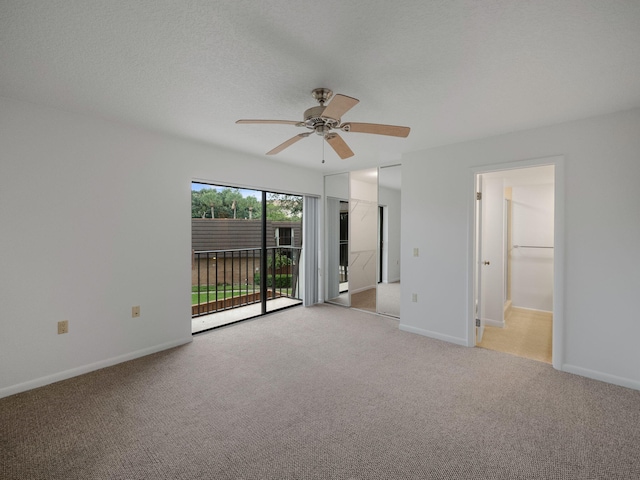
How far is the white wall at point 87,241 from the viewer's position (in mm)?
2430

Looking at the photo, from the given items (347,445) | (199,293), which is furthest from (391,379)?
(199,293)

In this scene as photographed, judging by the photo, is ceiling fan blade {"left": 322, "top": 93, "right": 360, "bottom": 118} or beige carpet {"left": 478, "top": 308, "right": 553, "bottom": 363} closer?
ceiling fan blade {"left": 322, "top": 93, "right": 360, "bottom": 118}

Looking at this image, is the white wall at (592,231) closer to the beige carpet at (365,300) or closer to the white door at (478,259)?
the white door at (478,259)

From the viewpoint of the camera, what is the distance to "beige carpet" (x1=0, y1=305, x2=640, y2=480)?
169 cm

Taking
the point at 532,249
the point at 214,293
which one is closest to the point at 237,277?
the point at 214,293

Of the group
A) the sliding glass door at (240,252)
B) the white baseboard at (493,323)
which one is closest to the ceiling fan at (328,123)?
the sliding glass door at (240,252)

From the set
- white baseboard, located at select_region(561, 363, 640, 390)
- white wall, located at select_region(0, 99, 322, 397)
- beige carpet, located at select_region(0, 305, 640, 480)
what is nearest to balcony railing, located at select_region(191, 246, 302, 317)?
white wall, located at select_region(0, 99, 322, 397)

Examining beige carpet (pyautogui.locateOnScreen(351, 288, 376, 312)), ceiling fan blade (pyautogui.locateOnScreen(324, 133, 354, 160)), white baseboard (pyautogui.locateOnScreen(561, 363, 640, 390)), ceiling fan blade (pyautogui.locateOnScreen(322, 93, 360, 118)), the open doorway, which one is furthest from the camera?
beige carpet (pyautogui.locateOnScreen(351, 288, 376, 312))

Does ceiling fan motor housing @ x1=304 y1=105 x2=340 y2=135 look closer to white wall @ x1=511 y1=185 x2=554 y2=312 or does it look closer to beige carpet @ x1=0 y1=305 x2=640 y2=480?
beige carpet @ x1=0 y1=305 x2=640 y2=480

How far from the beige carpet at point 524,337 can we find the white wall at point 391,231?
1.55 metres

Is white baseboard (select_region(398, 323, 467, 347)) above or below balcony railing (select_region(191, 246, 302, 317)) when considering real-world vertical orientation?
below

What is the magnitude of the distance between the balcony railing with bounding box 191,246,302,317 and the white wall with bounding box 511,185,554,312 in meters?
3.78

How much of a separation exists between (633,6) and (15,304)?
4354mm

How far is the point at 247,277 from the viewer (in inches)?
199
